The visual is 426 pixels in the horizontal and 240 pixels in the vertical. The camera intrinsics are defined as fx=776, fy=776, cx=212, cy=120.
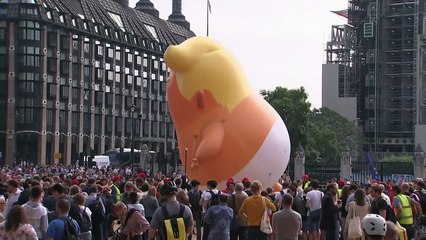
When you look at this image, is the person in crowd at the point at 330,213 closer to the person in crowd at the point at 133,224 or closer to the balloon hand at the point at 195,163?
the person in crowd at the point at 133,224

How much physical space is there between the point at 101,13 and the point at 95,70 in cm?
844

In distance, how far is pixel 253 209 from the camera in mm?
14711

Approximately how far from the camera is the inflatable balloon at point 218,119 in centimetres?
2480

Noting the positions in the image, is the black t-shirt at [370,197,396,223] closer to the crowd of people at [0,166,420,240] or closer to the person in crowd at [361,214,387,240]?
the crowd of people at [0,166,420,240]

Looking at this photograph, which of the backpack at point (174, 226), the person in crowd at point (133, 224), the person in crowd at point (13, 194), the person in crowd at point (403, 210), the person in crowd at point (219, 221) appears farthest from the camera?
the person in crowd at point (403, 210)

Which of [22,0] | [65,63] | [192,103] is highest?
[22,0]

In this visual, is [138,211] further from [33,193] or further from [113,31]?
[113,31]

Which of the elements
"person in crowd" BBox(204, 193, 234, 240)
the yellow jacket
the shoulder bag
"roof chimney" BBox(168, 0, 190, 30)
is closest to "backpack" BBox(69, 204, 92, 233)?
"person in crowd" BBox(204, 193, 234, 240)

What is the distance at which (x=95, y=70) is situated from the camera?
305ft

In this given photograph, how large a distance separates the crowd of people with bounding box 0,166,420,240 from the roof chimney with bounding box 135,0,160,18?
101 meters

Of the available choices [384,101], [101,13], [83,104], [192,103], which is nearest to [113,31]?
[101,13]

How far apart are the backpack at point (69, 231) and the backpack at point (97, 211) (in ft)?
13.1

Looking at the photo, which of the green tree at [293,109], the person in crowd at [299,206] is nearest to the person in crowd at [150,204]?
the person in crowd at [299,206]

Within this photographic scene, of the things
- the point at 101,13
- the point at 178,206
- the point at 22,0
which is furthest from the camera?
the point at 101,13
